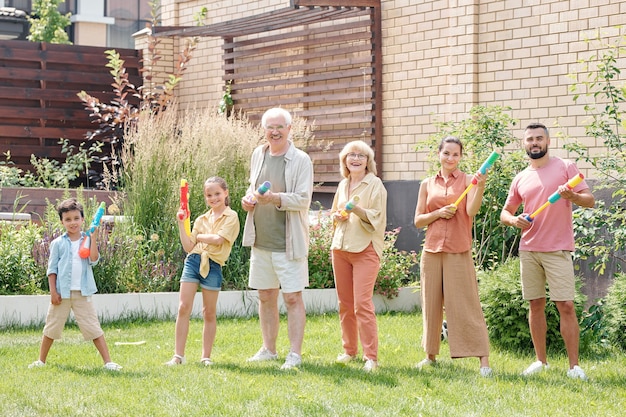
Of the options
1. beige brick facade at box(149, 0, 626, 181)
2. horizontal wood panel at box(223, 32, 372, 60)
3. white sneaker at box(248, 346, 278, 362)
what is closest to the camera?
white sneaker at box(248, 346, 278, 362)

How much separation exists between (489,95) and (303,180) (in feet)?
14.8

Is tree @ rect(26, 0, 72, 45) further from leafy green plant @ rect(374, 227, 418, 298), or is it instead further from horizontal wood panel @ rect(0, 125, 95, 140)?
leafy green plant @ rect(374, 227, 418, 298)

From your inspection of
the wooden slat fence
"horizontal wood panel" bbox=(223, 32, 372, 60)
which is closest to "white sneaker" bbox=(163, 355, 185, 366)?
"horizontal wood panel" bbox=(223, 32, 372, 60)

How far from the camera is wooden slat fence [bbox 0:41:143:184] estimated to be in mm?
14330

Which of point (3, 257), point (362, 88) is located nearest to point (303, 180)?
point (3, 257)

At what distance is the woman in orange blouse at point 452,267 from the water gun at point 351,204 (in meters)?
0.43

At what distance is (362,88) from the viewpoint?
1231cm

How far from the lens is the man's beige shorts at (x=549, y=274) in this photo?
657 cm

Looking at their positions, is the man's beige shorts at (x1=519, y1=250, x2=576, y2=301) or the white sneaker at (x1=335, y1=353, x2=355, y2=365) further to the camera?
the white sneaker at (x1=335, y1=353, x2=355, y2=365)

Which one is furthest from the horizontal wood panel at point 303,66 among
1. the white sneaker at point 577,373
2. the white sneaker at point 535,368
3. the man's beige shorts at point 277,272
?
the white sneaker at point 577,373

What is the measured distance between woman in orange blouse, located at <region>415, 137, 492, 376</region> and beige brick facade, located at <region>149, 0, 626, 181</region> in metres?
3.02

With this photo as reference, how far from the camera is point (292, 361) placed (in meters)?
6.80

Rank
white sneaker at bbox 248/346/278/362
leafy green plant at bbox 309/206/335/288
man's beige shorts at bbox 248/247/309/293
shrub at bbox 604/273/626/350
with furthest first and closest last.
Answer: leafy green plant at bbox 309/206/335/288 → shrub at bbox 604/273/626/350 → white sneaker at bbox 248/346/278/362 → man's beige shorts at bbox 248/247/309/293

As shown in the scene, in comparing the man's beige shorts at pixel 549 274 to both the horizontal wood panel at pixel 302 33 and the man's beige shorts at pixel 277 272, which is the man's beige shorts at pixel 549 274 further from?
the horizontal wood panel at pixel 302 33
